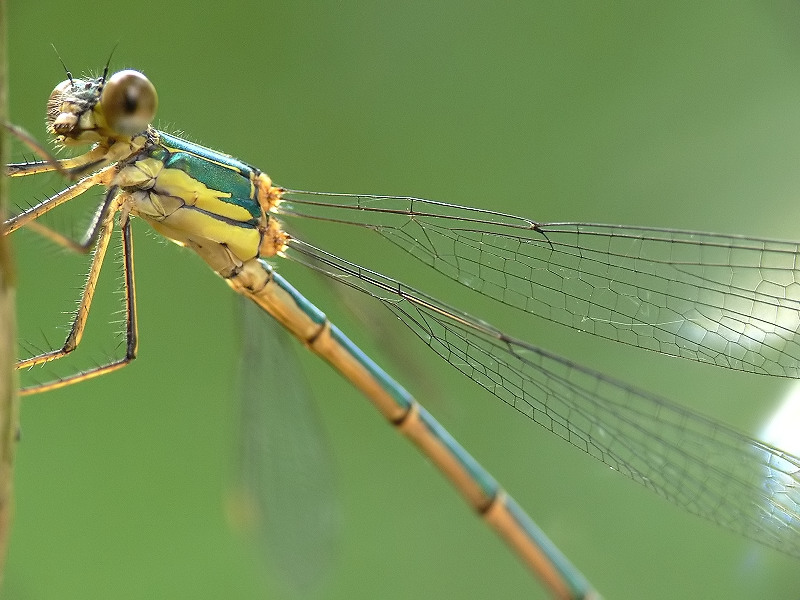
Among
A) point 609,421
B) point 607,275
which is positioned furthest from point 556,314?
point 609,421

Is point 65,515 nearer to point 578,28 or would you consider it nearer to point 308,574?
point 308,574

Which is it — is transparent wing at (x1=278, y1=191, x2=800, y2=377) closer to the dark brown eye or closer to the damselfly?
the damselfly

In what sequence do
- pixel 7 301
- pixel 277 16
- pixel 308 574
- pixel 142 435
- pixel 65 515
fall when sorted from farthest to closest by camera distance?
pixel 277 16, pixel 142 435, pixel 65 515, pixel 308 574, pixel 7 301

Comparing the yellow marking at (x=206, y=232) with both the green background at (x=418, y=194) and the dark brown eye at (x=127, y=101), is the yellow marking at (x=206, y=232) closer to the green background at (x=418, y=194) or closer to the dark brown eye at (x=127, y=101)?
the dark brown eye at (x=127, y=101)

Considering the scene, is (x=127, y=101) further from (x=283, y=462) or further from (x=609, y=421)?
(x=609, y=421)

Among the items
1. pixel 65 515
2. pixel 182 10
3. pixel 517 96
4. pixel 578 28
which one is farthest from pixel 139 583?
pixel 578 28

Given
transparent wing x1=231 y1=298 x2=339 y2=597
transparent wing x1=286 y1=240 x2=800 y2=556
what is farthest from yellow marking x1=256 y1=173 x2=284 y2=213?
transparent wing x1=231 y1=298 x2=339 y2=597
